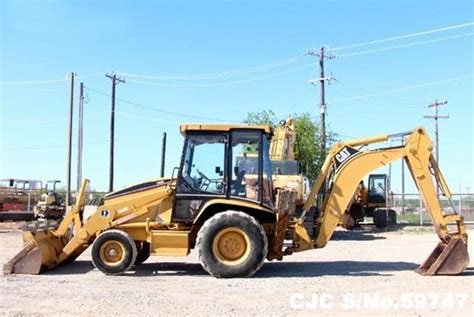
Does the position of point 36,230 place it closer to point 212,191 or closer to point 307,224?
point 212,191

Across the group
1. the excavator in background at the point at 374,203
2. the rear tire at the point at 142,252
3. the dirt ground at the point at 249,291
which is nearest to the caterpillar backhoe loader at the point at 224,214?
the dirt ground at the point at 249,291

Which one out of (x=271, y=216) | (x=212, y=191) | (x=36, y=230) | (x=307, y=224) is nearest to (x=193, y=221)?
(x=212, y=191)

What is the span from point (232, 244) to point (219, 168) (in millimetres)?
1512

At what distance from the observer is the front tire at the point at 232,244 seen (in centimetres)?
1118

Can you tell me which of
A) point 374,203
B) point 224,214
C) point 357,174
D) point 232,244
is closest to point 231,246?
point 232,244

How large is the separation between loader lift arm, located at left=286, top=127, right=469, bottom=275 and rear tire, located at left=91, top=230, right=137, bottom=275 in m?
3.28

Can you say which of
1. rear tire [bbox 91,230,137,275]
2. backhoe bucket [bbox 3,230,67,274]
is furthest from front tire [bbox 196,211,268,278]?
backhoe bucket [bbox 3,230,67,274]

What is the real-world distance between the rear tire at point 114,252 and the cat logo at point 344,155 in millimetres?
4558

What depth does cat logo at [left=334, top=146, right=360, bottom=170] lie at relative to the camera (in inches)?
489

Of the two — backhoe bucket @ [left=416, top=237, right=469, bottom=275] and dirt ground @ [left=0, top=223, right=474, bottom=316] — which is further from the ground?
backhoe bucket @ [left=416, top=237, right=469, bottom=275]

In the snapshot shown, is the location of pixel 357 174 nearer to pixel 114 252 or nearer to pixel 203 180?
pixel 203 180

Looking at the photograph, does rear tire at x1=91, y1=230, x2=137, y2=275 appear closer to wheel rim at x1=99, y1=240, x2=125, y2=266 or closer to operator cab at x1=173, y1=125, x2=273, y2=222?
wheel rim at x1=99, y1=240, x2=125, y2=266

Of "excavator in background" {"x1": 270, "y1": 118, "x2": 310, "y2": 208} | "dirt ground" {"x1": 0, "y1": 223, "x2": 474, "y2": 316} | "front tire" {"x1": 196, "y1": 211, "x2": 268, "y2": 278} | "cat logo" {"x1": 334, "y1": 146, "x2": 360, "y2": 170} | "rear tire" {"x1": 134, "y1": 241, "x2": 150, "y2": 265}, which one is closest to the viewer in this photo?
"dirt ground" {"x1": 0, "y1": 223, "x2": 474, "y2": 316}

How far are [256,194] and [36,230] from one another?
4.63 metres
